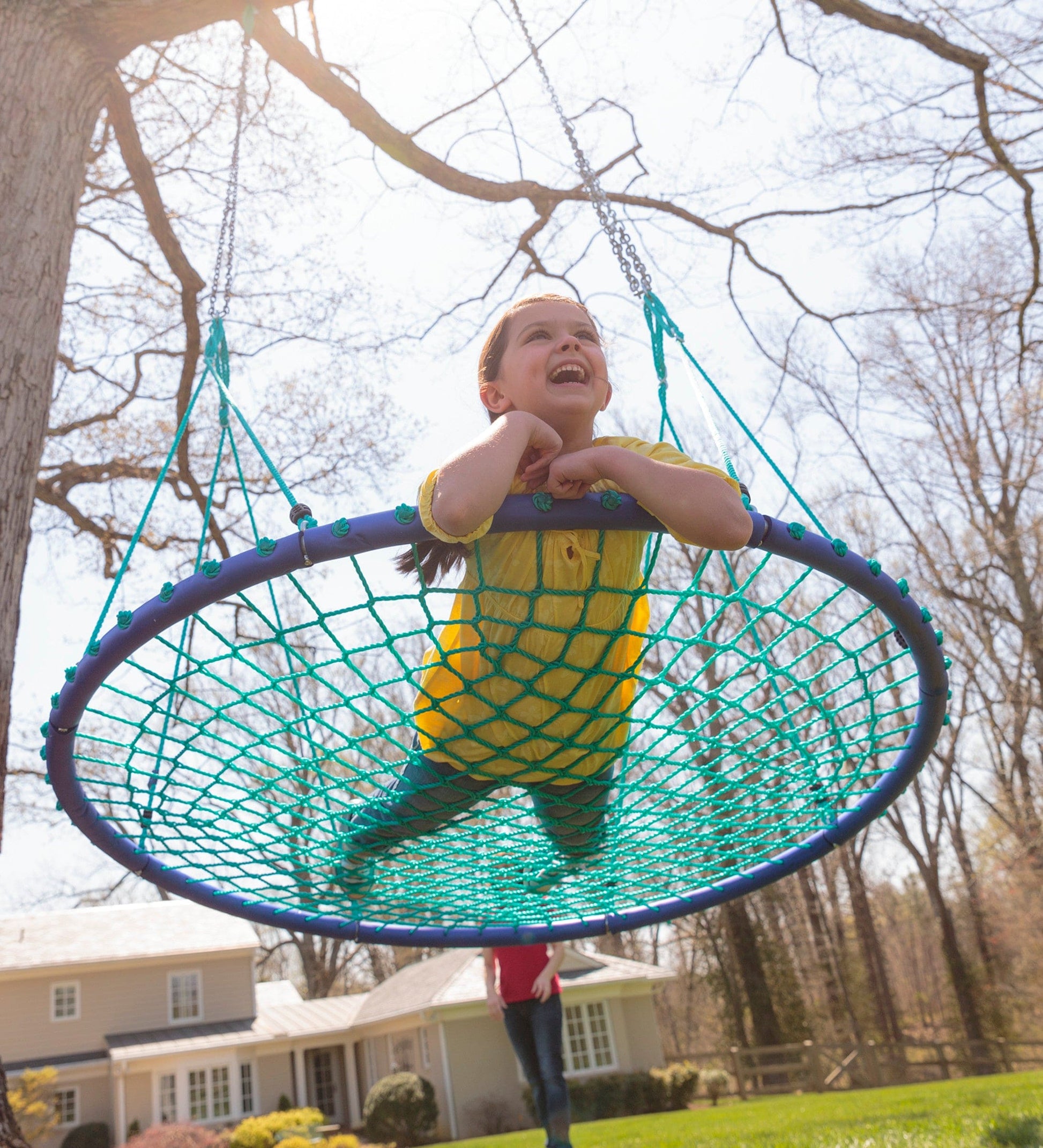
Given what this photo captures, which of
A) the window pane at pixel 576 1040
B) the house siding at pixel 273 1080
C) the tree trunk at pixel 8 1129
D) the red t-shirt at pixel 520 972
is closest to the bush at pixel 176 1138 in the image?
the house siding at pixel 273 1080

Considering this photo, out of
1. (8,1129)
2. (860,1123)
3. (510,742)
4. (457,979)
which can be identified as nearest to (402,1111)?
(457,979)

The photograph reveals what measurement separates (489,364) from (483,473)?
74 cm

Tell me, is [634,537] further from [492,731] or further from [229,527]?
[229,527]

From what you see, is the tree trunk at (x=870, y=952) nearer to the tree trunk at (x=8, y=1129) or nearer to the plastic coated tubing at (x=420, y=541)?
the plastic coated tubing at (x=420, y=541)

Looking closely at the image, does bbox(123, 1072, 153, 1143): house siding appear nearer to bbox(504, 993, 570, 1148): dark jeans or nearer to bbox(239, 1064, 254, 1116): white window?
bbox(239, 1064, 254, 1116): white window

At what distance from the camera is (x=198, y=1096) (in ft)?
53.4

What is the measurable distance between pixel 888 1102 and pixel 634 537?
27.3ft

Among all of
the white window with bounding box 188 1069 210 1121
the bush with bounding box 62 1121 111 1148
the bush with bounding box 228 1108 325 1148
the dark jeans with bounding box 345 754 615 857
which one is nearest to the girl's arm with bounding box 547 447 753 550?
the dark jeans with bounding box 345 754 615 857

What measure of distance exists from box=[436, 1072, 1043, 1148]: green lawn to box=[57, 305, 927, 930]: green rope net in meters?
2.16

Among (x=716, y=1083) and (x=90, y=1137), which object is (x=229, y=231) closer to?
(x=90, y=1137)

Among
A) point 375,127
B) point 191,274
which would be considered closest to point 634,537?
point 375,127

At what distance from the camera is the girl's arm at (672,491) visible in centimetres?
133

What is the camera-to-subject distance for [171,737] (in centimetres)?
167

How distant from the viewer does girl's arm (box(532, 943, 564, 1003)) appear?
3721 millimetres
